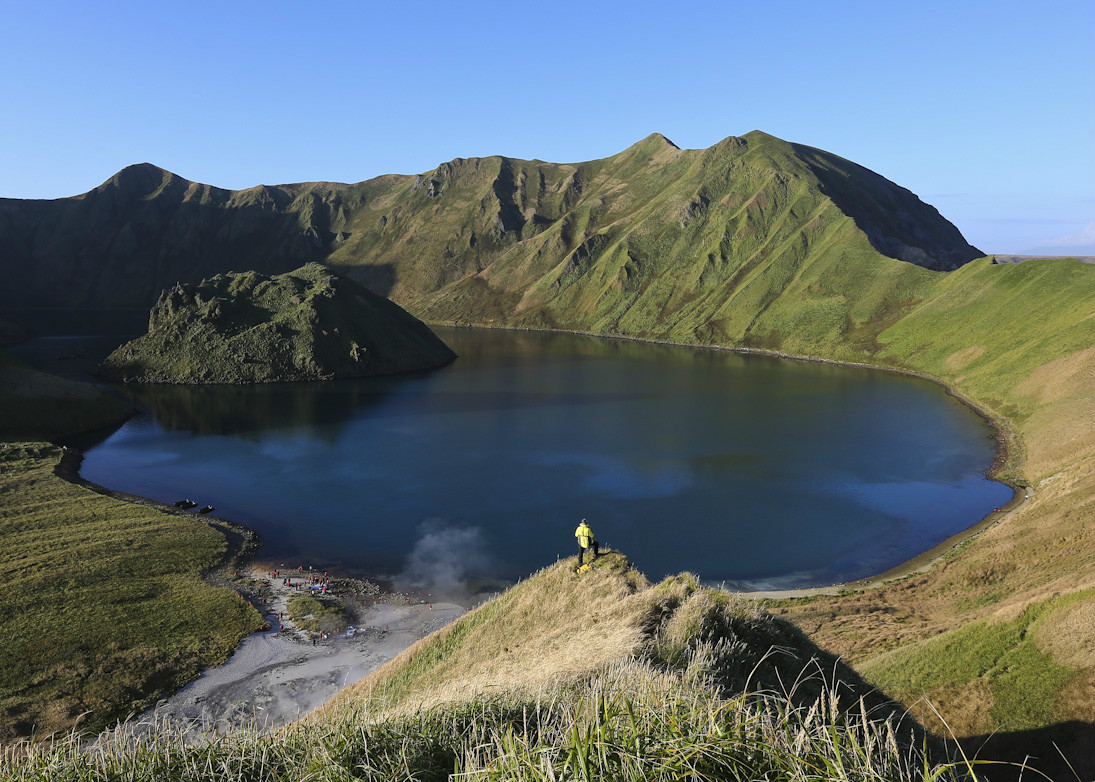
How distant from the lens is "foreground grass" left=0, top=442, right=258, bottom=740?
117 feet

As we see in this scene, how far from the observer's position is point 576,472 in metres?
79.3

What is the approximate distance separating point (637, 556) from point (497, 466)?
102 feet

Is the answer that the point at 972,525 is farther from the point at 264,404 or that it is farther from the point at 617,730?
the point at 264,404

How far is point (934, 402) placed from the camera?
114 meters

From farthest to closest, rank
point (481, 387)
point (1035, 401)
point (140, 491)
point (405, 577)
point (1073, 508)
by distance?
point (481, 387), point (1035, 401), point (140, 491), point (405, 577), point (1073, 508)

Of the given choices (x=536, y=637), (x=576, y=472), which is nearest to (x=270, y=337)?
(x=576, y=472)

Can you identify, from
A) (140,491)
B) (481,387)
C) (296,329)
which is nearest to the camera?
(140,491)

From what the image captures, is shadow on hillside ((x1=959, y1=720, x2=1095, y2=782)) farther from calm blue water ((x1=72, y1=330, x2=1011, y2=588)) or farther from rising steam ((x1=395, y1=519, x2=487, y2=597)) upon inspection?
rising steam ((x1=395, y1=519, x2=487, y2=597))

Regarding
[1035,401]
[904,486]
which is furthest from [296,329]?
[1035,401]

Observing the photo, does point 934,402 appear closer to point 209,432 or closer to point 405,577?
point 405,577

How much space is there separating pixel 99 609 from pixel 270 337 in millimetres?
120489

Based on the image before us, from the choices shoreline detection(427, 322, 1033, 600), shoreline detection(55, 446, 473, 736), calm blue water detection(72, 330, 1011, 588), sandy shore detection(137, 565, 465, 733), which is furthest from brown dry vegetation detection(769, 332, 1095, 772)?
shoreline detection(55, 446, 473, 736)

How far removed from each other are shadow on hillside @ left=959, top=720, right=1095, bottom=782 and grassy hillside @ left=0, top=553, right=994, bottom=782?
20.7 feet

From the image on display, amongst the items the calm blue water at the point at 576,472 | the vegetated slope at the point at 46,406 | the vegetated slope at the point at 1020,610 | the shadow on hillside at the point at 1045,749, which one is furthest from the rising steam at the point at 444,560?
the vegetated slope at the point at 46,406
